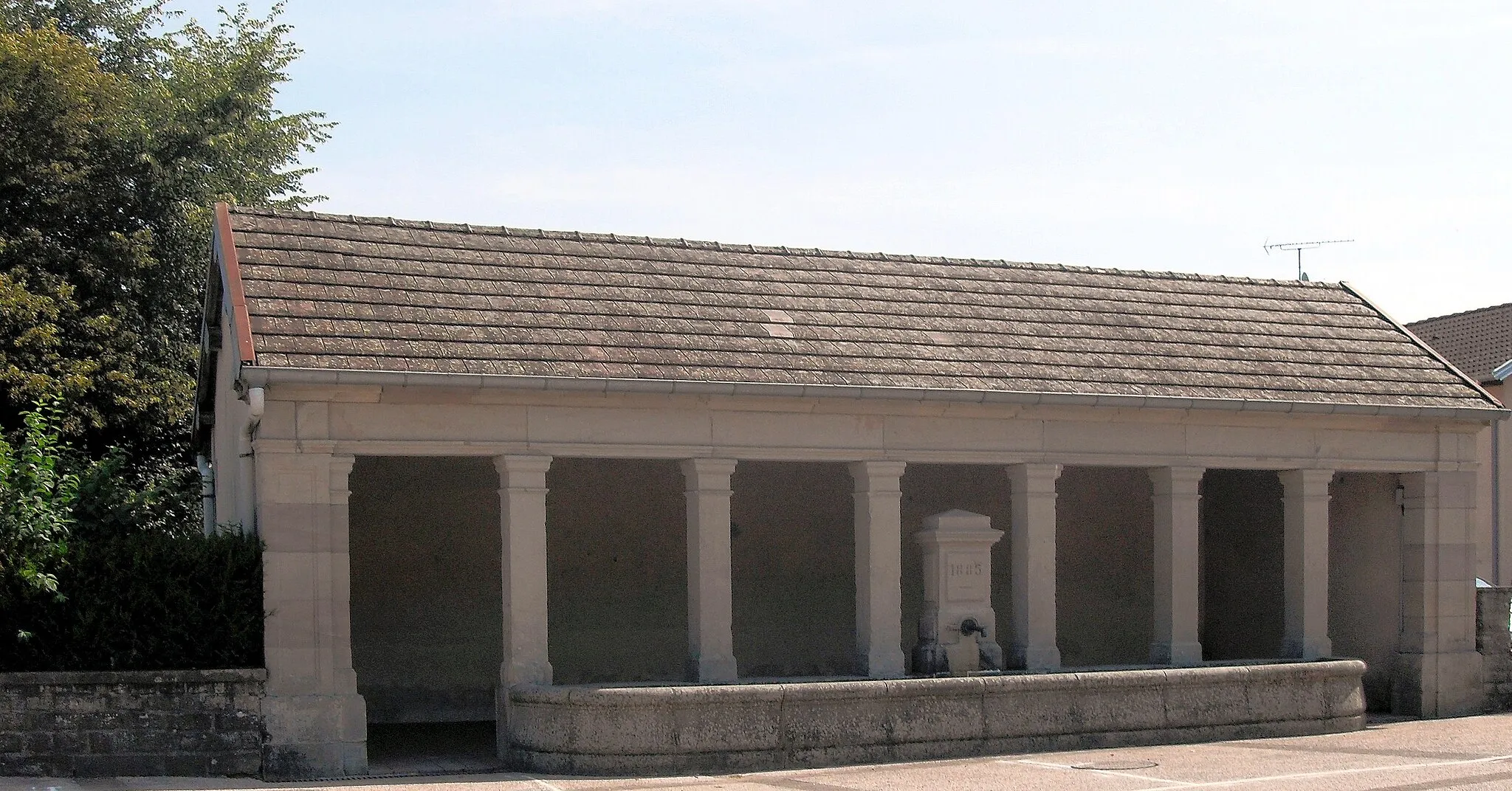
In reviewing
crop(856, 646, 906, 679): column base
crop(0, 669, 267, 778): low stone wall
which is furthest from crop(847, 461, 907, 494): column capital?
crop(0, 669, 267, 778): low stone wall

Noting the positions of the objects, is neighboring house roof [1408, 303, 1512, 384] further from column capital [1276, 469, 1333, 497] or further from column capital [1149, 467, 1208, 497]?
column capital [1149, 467, 1208, 497]

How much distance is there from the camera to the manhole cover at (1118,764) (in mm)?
13859

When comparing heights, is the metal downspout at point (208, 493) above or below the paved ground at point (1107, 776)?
above

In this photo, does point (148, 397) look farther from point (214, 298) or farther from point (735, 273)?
point (735, 273)

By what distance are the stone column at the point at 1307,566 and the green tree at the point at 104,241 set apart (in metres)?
15.3

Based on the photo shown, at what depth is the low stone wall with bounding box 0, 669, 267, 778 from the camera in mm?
12930

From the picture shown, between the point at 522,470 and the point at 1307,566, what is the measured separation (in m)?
9.06

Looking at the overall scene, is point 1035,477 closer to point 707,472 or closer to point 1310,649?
point 707,472

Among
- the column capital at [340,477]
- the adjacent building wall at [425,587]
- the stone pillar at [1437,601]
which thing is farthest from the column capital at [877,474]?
the stone pillar at [1437,601]

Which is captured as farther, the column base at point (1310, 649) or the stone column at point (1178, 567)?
the column base at point (1310, 649)

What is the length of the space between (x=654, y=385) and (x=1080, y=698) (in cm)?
499

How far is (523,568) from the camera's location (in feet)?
49.8

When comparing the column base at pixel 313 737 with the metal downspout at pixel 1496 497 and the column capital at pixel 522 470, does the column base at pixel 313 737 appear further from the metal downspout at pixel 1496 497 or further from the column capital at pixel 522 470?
A: the metal downspout at pixel 1496 497

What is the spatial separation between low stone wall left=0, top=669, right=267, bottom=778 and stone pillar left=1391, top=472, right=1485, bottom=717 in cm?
1302
